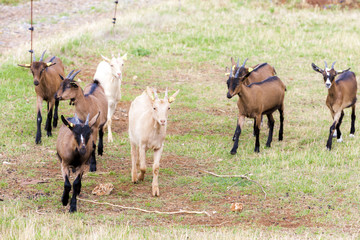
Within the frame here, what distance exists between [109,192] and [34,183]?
4.83 feet

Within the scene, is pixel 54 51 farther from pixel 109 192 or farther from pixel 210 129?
pixel 109 192

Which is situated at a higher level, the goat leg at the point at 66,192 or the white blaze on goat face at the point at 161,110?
the white blaze on goat face at the point at 161,110

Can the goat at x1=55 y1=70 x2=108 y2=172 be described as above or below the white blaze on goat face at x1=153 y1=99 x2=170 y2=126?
below

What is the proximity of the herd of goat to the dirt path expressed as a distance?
936 cm

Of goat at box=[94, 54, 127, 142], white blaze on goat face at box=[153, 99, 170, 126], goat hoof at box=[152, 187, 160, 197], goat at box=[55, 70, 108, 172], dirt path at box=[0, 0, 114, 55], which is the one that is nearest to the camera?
white blaze on goat face at box=[153, 99, 170, 126]

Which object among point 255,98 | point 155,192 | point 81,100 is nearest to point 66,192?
point 155,192

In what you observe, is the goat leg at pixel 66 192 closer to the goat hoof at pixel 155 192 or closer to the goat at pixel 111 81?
the goat hoof at pixel 155 192

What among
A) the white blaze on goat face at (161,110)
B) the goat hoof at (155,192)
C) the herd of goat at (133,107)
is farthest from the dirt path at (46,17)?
the goat hoof at (155,192)

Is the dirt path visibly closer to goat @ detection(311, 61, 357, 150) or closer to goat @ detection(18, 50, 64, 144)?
goat @ detection(18, 50, 64, 144)

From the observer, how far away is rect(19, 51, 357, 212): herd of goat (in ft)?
27.7

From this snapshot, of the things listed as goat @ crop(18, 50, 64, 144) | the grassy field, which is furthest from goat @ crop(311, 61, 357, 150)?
goat @ crop(18, 50, 64, 144)

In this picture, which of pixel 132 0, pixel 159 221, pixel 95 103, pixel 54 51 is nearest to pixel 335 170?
pixel 159 221

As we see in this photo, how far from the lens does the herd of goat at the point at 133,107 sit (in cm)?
843

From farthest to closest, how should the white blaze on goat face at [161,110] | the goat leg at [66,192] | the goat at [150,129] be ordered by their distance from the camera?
the goat at [150,129]
the white blaze on goat face at [161,110]
the goat leg at [66,192]
